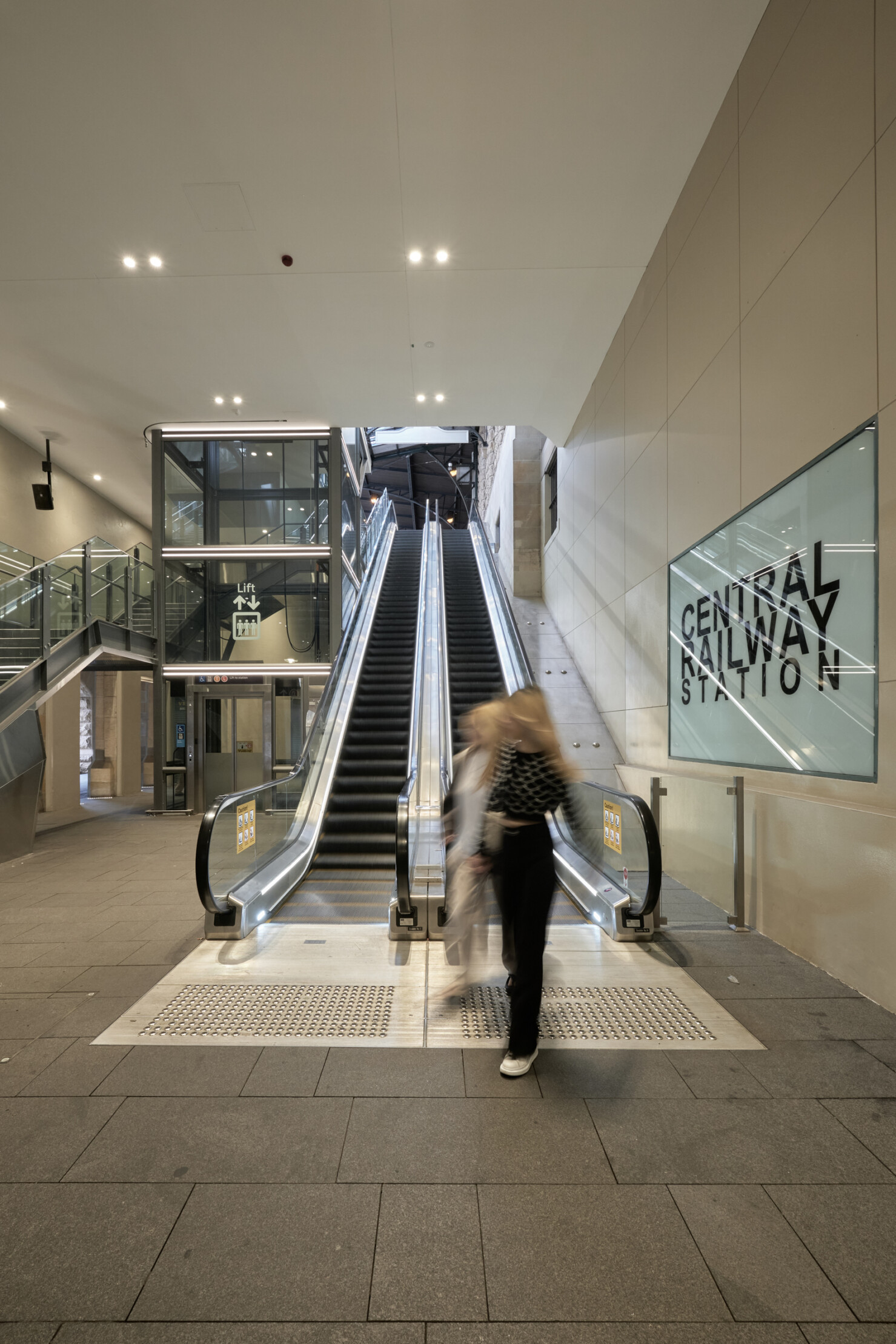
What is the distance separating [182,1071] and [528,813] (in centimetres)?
180

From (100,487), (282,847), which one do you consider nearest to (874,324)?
(282,847)

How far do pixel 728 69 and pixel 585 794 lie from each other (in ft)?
17.9

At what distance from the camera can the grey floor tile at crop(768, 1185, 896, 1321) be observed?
1.70m

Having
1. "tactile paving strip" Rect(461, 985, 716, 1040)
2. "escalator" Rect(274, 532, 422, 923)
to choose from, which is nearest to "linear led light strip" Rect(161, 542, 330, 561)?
"escalator" Rect(274, 532, 422, 923)

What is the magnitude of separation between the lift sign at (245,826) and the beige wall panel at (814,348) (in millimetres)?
4345

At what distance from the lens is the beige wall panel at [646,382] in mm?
6500

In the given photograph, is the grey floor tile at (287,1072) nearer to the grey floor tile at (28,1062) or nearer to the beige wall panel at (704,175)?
the grey floor tile at (28,1062)

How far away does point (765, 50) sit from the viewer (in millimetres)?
4430

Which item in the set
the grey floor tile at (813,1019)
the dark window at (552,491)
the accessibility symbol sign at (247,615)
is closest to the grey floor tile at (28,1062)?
the grey floor tile at (813,1019)

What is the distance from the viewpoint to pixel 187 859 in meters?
7.41

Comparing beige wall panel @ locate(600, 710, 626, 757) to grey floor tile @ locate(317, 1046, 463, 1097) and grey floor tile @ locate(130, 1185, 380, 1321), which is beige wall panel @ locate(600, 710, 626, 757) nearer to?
grey floor tile @ locate(317, 1046, 463, 1097)

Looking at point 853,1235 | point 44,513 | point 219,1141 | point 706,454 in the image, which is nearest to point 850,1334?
point 853,1235

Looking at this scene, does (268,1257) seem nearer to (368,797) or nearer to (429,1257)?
(429,1257)

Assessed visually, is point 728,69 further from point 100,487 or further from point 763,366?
point 100,487
